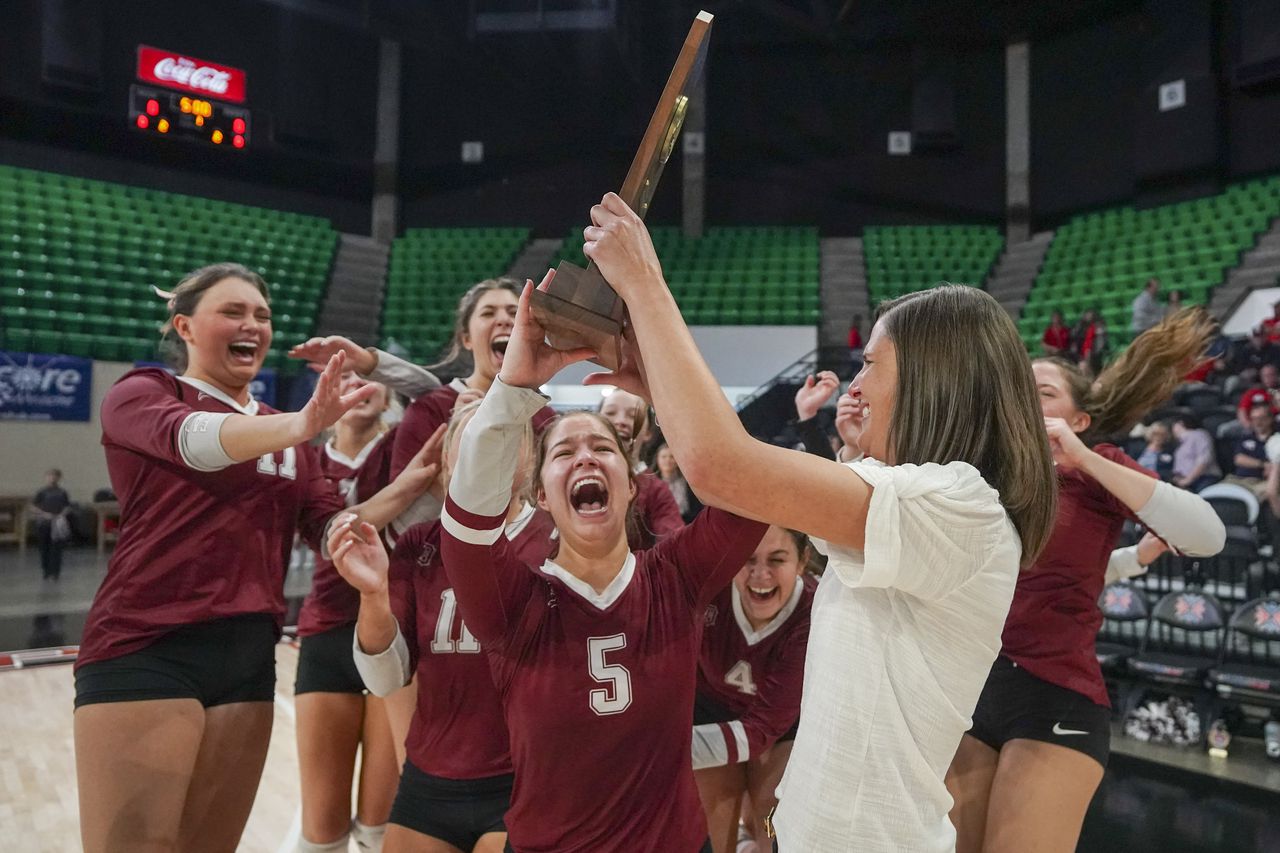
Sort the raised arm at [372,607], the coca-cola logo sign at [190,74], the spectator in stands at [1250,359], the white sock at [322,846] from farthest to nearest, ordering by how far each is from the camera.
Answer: the coca-cola logo sign at [190,74], the spectator in stands at [1250,359], the white sock at [322,846], the raised arm at [372,607]

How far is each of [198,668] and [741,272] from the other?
13.0m

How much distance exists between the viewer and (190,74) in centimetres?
1421

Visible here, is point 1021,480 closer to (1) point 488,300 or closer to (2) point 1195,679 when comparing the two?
(1) point 488,300

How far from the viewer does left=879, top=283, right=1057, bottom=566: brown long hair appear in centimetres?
123

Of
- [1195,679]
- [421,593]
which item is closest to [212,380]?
[421,593]

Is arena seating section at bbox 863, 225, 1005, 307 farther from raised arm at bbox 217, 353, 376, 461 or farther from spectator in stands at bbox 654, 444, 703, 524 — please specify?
raised arm at bbox 217, 353, 376, 461

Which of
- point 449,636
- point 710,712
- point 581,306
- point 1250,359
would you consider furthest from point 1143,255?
point 581,306

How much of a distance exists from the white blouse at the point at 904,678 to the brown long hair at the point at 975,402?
0.06m

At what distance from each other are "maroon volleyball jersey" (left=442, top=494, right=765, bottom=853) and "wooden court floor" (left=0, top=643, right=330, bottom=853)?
1.61 meters

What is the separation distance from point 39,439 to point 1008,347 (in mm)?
11856

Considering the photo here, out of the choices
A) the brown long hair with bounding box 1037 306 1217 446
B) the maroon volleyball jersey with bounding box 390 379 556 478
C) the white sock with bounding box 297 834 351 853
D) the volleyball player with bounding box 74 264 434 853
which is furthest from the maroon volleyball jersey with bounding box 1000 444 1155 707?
the white sock with bounding box 297 834 351 853

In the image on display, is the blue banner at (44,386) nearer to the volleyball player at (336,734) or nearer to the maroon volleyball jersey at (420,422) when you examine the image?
the volleyball player at (336,734)

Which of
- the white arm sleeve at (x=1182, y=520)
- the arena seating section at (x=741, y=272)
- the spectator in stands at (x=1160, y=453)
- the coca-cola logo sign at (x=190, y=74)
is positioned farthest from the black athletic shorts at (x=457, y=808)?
the coca-cola logo sign at (x=190, y=74)

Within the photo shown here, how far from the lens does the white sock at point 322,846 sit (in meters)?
2.72
